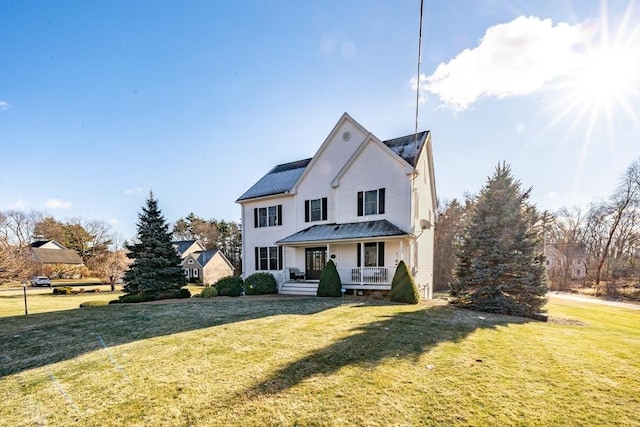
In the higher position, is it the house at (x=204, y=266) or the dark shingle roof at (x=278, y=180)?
the dark shingle roof at (x=278, y=180)

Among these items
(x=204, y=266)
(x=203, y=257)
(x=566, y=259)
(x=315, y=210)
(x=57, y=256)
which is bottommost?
(x=204, y=266)

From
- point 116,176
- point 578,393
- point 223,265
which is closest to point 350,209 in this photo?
point 578,393

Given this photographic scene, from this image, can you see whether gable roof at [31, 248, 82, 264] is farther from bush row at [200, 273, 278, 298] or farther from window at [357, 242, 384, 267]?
window at [357, 242, 384, 267]

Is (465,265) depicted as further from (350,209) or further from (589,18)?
(589,18)

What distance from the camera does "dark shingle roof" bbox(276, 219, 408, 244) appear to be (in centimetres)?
1434

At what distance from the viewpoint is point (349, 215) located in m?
16.6

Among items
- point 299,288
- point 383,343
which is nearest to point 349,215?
point 299,288

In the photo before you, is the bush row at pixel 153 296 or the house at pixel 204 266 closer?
the bush row at pixel 153 296

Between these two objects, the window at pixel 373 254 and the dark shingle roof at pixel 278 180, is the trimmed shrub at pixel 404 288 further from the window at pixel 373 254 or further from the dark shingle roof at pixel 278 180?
the dark shingle roof at pixel 278 180

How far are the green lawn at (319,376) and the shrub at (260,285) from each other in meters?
9.08

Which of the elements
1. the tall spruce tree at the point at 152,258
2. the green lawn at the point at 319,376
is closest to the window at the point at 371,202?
the green lawn at the point at 319,376

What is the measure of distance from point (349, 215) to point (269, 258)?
Answer: 6647 millimetres

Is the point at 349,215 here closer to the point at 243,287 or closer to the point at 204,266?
the point at 243,287

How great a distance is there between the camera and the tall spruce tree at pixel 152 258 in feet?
56.2
